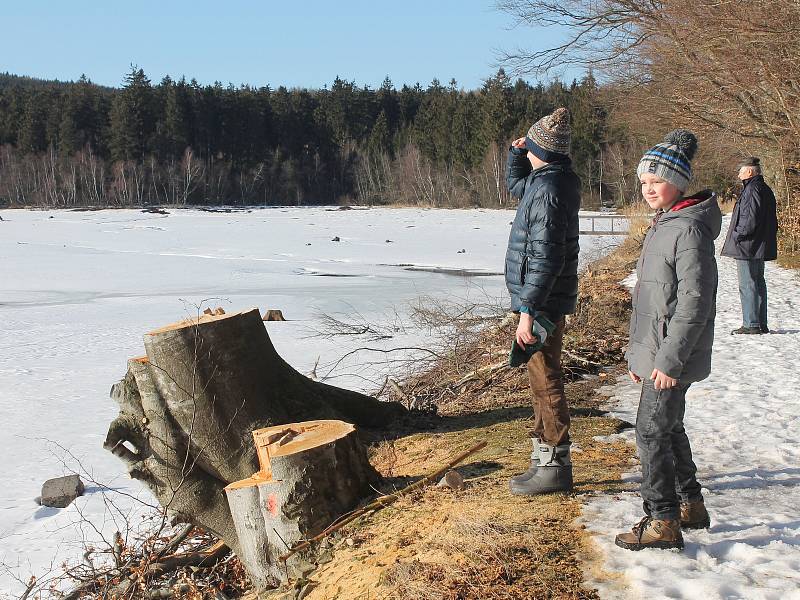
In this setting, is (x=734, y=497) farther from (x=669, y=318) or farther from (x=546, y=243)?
(x=546, y=243)

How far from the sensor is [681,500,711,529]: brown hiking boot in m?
3.82

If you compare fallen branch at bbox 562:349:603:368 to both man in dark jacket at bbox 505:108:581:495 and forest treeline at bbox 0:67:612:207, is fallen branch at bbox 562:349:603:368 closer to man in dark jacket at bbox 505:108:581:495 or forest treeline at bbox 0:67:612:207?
man in dark jacket at bbox 505:108:581:495

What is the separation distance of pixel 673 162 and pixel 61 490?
5.73 meters

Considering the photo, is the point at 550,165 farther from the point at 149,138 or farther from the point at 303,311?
the point at 149,138

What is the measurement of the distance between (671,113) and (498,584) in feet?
60.8

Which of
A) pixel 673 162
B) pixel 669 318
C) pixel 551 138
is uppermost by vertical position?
pixel 551 138

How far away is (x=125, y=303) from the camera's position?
17938mm

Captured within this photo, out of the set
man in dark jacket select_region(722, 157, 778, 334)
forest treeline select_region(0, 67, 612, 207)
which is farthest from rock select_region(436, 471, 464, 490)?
forest treeline select_region(0, 67, 612, 207)

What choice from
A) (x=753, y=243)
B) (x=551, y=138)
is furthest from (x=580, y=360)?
(x=551, y=138)

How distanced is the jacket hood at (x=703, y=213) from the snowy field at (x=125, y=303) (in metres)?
2.39

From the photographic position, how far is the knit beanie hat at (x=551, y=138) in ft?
13.5

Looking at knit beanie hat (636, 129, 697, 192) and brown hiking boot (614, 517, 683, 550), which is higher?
knit beanie hat (636, 129, 697, 192)

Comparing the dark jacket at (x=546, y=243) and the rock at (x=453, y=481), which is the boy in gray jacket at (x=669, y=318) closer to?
the dark jacket at (x=546, y=243)

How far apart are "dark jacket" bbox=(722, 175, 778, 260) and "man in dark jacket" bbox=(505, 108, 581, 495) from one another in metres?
5.59
